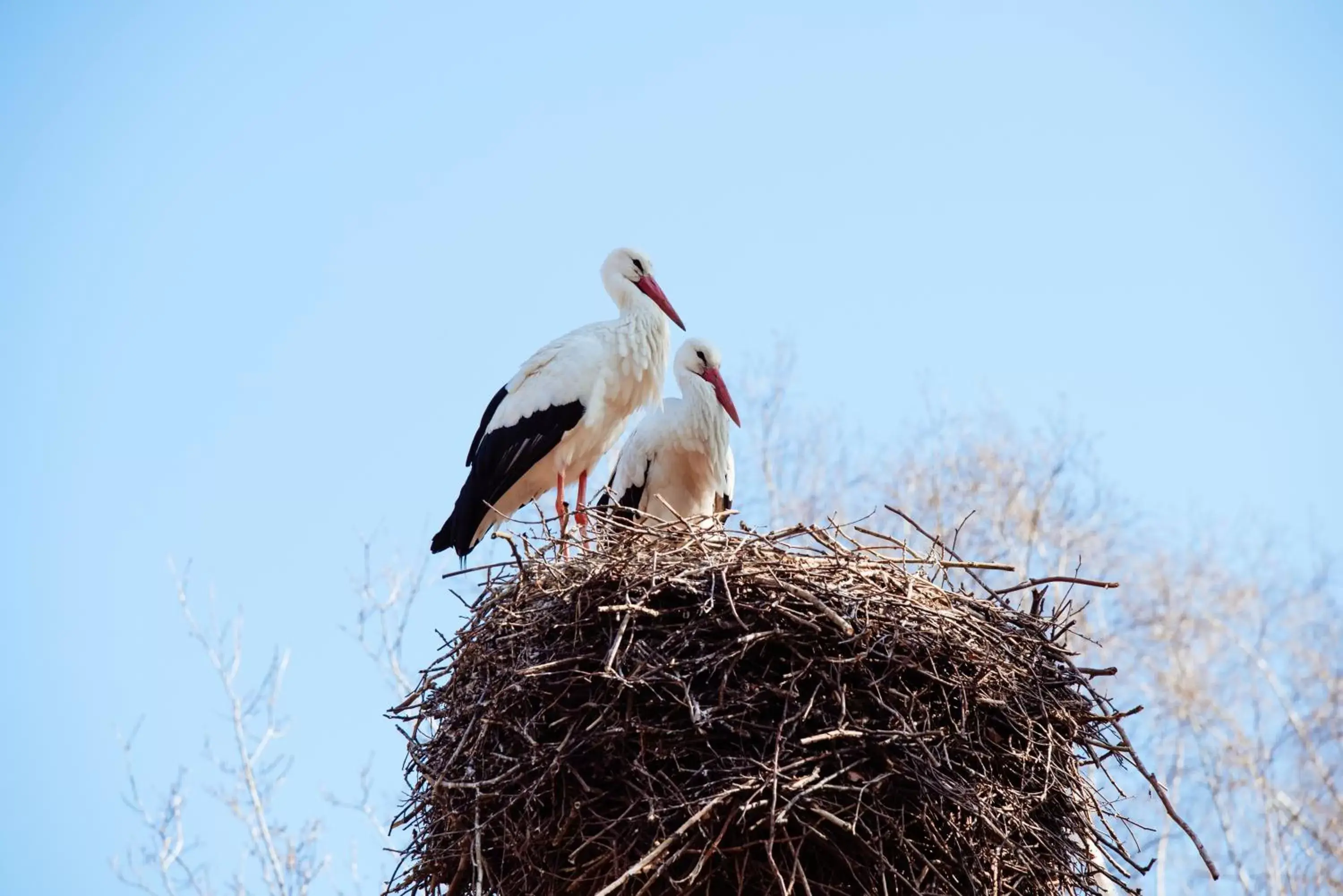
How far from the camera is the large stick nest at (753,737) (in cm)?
348

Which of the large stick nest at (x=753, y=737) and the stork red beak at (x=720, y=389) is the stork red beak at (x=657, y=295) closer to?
the stork red beak at (x=720, y=389)

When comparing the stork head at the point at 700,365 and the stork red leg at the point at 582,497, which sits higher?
→ the stork head at the point at 700,365

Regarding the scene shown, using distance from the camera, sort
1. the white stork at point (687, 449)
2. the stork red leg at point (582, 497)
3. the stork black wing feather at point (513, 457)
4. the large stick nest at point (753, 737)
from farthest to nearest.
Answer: the white stork at point (687, 449) → the stork black wing feather at point (513, 457) → the stork red leg at point (582, 497) → the large stick nest at point (753, 737)

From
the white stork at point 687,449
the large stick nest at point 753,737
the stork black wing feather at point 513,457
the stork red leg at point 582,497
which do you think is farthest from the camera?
the white stork at point 687,449

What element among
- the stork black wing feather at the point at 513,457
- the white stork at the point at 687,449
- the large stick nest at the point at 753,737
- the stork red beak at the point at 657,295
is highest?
the stork red beak at the point at 657,295

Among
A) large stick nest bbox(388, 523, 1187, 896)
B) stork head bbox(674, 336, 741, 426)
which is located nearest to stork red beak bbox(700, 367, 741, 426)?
stork head bbox(674, 336, 741, 426)

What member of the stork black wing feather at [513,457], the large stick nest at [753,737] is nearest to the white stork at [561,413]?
the stork black wing feather at [513,457]

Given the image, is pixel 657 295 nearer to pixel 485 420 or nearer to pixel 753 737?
pixel 485 420

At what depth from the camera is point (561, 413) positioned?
6594 mm

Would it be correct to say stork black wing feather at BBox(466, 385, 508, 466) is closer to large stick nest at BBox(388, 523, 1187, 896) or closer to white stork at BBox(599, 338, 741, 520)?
white stork at BBox(599, 338, 741, 520)

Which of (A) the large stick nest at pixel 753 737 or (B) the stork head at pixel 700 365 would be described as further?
(B) the stork head at pixel 700 365

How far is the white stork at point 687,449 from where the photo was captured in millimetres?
6859

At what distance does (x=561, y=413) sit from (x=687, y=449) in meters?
0.65

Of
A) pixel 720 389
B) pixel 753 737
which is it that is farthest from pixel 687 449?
pixel 753 737
